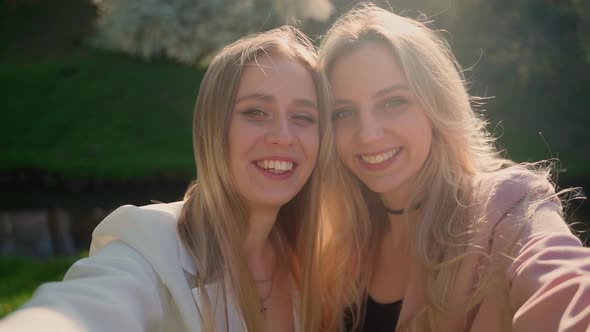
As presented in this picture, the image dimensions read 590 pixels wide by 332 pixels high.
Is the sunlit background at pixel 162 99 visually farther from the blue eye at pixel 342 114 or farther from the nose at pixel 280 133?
the nose at pixel 280 133

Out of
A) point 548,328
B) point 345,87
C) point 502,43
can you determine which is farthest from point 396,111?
point 502,43

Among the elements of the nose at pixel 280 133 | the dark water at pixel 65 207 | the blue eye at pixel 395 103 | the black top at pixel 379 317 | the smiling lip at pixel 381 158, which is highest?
the blue eye at pixel 395 103

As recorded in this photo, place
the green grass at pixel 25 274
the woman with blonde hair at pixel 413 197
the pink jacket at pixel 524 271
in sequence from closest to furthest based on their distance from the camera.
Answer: the pink jacket at pixel 524 271
the woman with blonde hair at pixel 413 197
the green grass at pixel 25 274

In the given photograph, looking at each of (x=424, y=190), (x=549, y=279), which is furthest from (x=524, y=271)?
(x=424, y=190)

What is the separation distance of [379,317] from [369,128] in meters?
0.72

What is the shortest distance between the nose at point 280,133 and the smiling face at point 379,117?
0.28m

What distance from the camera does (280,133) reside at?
2.28 meters

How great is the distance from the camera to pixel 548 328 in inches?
56.5

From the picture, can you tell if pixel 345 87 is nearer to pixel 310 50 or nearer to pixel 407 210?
pixel 310 50

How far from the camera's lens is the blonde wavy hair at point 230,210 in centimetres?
216

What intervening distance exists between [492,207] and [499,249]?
0.54 feet

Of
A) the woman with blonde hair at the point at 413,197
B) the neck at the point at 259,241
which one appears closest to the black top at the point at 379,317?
the woman with blonde hair at the point at 413,197

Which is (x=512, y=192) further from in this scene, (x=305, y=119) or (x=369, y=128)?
(x=305, y=119)

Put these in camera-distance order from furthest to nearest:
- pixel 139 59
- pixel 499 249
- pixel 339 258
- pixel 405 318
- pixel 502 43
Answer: pixel 139 59, pixel 502 43, pixel 339 258, pixel 405 318, pixel 499 249
